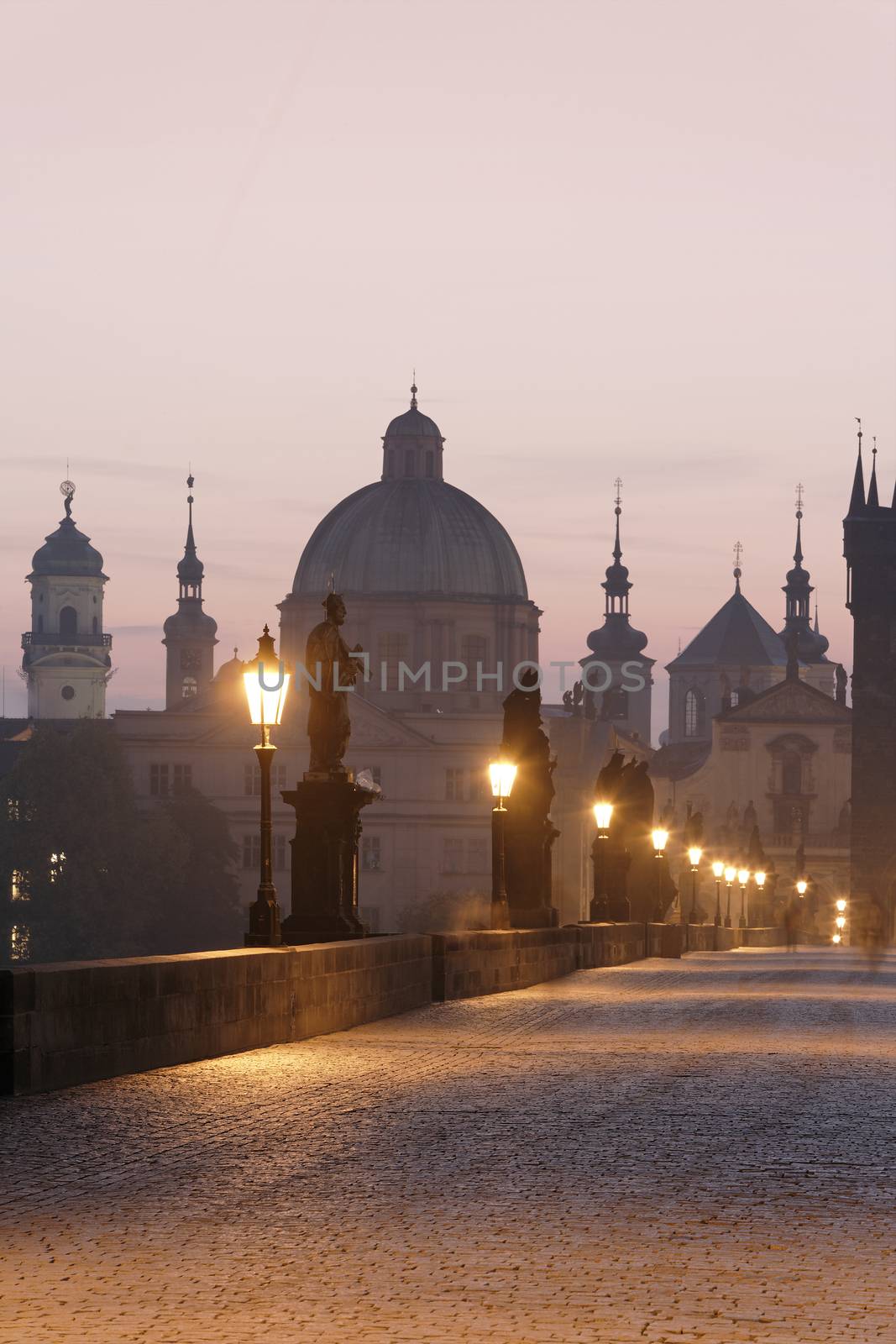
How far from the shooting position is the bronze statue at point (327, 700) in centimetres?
2933

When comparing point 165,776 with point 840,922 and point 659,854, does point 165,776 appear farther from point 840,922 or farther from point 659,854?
point 659,854

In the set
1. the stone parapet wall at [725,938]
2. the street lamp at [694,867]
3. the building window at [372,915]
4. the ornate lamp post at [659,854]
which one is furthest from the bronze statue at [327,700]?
the building window at [372,915]

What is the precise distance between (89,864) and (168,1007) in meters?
97.7

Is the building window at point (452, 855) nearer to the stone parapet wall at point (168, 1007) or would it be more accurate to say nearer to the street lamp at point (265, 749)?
the street lamp at point (265, 749)

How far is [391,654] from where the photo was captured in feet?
513

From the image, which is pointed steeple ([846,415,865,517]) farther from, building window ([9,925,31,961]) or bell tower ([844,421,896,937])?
building window ([9,925,31,961])

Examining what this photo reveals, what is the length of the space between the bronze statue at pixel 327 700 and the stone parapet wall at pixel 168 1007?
568 centimetres

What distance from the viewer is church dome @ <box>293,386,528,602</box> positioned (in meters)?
157

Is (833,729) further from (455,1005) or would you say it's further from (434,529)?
(455,1005)

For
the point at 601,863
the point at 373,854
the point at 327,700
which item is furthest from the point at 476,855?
the point at 327,700

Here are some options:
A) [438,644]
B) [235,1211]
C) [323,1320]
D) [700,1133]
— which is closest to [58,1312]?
[323,1320]

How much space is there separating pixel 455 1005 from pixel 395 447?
5475 inches

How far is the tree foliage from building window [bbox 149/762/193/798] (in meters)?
19.3

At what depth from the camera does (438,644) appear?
155875 millimetres
